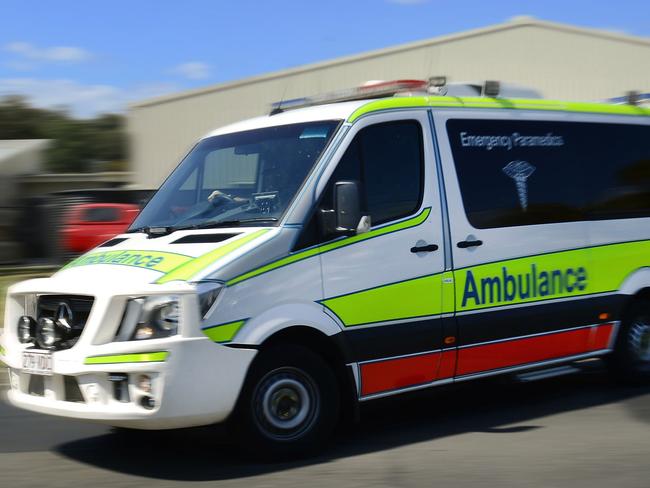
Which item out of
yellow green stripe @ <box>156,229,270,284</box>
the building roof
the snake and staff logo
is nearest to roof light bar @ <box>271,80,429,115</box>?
the snake and staff logo

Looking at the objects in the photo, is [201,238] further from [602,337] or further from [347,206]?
[602,337]

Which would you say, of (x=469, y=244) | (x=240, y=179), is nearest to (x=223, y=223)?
(x=240, y=179)

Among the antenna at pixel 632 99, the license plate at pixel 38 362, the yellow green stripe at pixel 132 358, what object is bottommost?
the license plate at pixel 38 362

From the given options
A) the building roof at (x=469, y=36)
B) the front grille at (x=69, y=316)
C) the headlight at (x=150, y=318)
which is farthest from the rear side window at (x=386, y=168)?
the building roof at (x=469, y=36)

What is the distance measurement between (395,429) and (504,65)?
956 inches

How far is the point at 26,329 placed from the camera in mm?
6023

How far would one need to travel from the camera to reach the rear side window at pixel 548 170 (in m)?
6.80

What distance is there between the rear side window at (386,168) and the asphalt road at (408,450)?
153 centimetres

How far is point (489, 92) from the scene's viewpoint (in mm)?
7336

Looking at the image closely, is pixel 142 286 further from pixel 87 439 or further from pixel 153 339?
pixel 87 439

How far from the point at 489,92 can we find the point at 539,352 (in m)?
2.00

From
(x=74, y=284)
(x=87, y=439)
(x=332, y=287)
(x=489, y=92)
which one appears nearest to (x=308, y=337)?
(x=332, y=287)

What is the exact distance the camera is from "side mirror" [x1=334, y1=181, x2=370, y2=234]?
19.1ft

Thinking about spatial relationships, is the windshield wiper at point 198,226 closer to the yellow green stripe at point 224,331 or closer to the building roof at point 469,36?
the yellow green stripe at point 224,331
